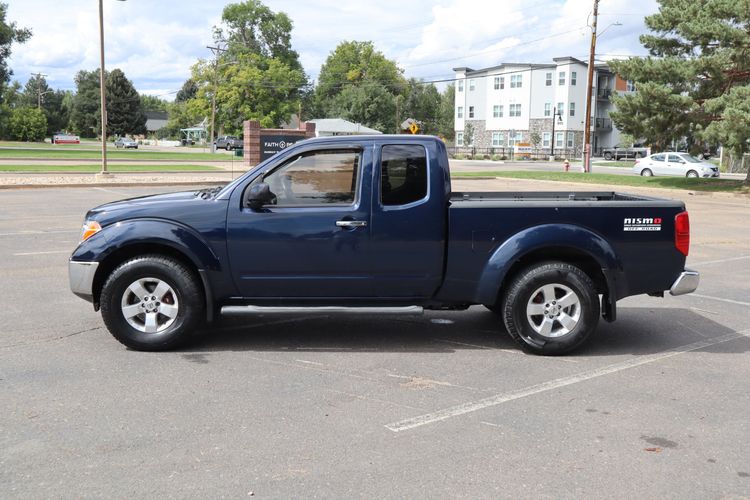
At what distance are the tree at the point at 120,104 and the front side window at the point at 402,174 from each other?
9287 centimetres

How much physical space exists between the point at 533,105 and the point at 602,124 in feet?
31.0

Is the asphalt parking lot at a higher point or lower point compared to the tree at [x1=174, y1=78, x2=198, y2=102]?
lower

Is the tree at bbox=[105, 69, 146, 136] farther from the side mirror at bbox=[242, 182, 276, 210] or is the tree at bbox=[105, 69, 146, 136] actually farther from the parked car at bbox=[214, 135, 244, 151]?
the side mirror at bbox=[242, 182, 276, 210]

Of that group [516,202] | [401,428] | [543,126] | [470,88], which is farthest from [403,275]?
[470,88]

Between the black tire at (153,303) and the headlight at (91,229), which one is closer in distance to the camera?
the black tire at (153,303)

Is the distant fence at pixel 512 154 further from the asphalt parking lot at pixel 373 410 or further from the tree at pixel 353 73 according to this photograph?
the asphalt parking lot at pixel 373 410

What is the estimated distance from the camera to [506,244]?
6000 millimetres

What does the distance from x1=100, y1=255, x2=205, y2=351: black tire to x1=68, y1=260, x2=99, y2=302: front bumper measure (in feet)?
0.45

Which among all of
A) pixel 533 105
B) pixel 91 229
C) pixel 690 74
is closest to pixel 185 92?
pixel 533 105

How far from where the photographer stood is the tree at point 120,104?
303 ft

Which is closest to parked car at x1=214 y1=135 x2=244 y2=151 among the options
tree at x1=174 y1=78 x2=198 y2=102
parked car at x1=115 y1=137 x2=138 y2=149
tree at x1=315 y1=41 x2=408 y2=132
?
parked car at x1=115 y1=137 x2=138 y2=149

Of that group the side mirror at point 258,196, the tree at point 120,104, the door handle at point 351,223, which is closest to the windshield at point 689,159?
the door handle at point 351,223

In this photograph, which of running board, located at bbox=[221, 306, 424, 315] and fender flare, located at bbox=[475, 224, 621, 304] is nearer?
fender flare, located at bbox=[475, 224, 621, 304]

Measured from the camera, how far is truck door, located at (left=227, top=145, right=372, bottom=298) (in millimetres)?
5984
